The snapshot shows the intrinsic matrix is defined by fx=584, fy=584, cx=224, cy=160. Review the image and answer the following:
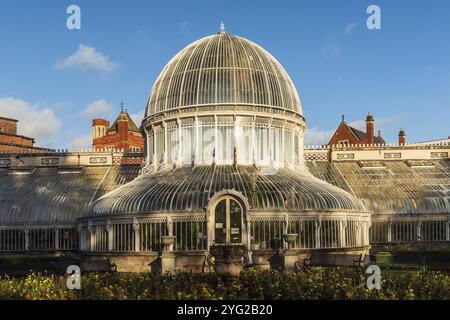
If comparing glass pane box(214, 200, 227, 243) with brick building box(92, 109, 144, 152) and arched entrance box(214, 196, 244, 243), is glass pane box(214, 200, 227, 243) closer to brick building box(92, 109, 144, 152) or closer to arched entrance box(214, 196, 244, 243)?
arched entrance box(214, 196, 244, 243)

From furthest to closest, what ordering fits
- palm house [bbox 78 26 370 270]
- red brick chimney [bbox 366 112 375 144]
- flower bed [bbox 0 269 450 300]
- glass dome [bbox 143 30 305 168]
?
red brick chimney [bbox 366 112 375 144]
glass dome [bbox 143 30 305 168]
palm house [bbox 78 26 370 270]
flower bed [bbox 0 269 450 300]

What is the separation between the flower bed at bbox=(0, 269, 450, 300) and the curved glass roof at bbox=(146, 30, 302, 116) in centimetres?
2183

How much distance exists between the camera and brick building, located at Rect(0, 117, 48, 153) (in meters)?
88.6

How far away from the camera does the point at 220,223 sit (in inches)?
1409

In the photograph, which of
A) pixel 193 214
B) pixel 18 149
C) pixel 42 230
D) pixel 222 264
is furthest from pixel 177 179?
pixel 18 149

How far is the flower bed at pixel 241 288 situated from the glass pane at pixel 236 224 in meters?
12.3

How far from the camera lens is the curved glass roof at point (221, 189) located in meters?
35.9

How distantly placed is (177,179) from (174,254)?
6537 millimetres

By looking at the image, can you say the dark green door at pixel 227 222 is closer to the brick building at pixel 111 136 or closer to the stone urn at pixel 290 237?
the stone urn at pixel 290 237

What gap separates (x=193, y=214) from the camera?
3531 centimetres

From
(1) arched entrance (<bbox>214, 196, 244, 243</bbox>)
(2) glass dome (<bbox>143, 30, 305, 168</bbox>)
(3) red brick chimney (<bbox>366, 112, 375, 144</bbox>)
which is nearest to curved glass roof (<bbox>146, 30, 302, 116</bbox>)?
(2) glass dome (<bbox>143, 30, 305, 168</bbox>)

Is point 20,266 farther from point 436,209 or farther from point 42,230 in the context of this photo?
point 436,209

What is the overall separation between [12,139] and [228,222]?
65554 millimetres

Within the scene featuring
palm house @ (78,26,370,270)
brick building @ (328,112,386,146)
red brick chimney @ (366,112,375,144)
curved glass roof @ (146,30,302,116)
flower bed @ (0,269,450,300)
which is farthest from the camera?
brick building @ (328,112,386,146)
